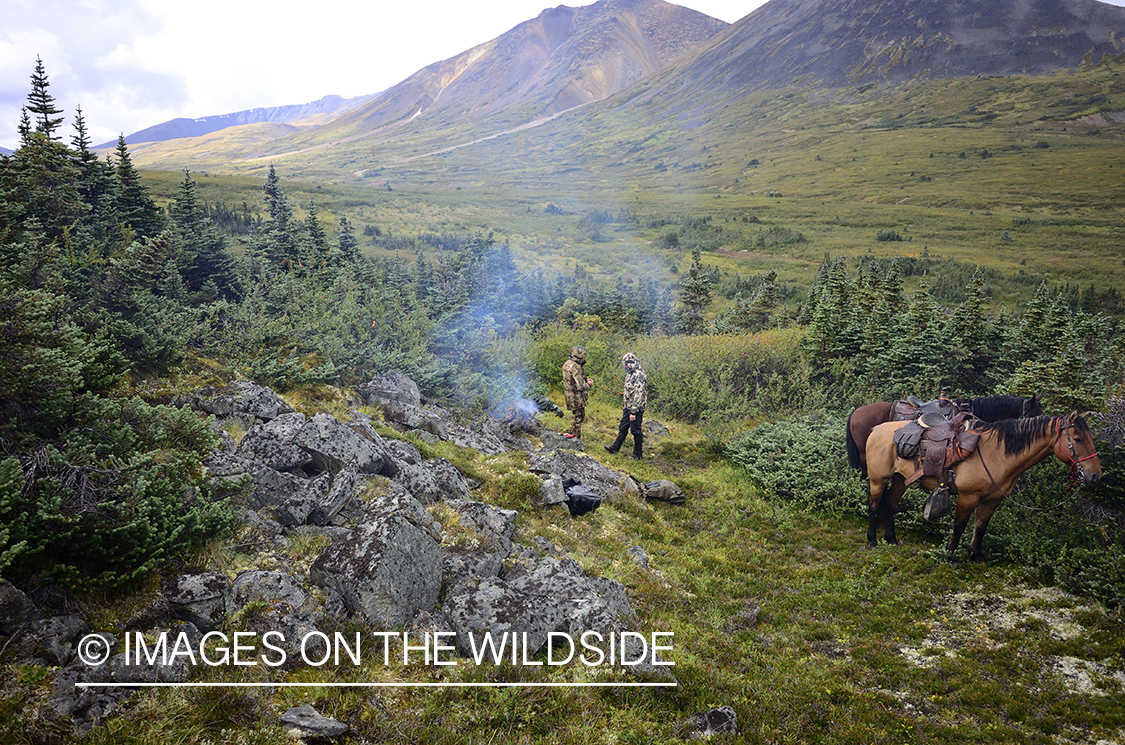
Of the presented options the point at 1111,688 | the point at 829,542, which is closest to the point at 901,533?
the point at 829,542

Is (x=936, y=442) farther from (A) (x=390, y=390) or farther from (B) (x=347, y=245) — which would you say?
(B) (x=347, y=245)

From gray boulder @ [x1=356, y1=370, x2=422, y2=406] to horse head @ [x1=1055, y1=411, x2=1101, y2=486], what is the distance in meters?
10.8

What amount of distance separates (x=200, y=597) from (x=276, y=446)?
272 cm

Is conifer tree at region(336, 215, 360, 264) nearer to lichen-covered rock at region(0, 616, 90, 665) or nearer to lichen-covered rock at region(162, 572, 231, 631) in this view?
lichen-covered rock at region(162, 572, 231, 631)

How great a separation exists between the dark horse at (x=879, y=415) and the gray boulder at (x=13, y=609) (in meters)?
10.4

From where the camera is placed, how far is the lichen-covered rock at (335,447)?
20.8 ft

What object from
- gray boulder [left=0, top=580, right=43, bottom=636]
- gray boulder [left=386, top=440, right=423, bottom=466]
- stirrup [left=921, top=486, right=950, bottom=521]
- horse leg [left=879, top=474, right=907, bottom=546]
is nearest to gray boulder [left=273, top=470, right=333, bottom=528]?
gray boulder [left=386, top=440, right=423, bottom=466]

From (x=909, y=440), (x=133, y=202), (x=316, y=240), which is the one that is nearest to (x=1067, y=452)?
(x=909, y=440)

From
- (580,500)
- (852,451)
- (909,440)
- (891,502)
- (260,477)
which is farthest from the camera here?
(852,451)

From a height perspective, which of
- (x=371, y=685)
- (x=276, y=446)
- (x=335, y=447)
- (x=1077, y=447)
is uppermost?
(x=276, y=446)

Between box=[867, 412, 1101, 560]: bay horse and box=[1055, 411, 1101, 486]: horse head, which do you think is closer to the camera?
box=[1055, 411, 1101, 486]: horse head

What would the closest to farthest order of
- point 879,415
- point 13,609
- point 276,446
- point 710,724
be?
point 13,609
point 710,724
point 276,446
point 879,415

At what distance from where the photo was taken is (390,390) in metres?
10.4

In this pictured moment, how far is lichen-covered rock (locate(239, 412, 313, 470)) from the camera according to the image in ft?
20.0
